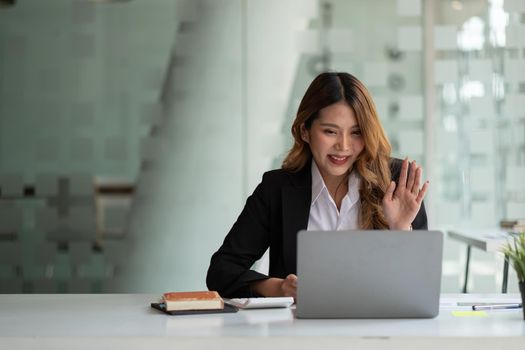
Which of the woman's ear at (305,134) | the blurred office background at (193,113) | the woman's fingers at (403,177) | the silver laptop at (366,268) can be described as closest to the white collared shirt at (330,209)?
the woman's ear at (305,134)

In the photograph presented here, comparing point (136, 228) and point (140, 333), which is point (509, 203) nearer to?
point (136, 228)

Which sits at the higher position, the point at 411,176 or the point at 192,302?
the point at 411,176

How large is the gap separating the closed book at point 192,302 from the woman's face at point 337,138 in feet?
2.80

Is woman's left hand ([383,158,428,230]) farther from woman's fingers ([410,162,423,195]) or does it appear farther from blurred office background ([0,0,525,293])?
blurred office background ([0,0,525,293])

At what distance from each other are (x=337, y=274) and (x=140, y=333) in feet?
1.62

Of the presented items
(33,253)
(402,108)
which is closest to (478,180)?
(402,108)

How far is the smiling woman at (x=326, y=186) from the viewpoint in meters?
2.85

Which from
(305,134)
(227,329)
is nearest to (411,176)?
(305,134)

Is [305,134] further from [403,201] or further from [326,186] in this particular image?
[403,201]

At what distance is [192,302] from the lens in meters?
2.19

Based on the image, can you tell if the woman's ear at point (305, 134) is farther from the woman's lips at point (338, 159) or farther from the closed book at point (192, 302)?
the closed book at point (192, 302)

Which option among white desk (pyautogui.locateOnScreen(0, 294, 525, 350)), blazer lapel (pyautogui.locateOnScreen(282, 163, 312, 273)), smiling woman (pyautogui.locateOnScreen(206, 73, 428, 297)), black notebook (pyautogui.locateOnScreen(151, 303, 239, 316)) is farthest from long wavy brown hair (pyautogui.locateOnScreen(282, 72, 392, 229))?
black notebook (pyautogui.locateOnScreen(151, 303, 239, 316))

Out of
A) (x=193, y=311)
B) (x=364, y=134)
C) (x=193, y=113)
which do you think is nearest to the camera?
(x=193, y=311)

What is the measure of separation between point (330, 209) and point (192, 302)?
0.91 metres
